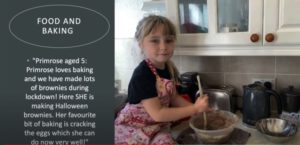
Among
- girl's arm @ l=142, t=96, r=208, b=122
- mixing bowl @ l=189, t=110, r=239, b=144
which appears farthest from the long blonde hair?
mixing bowl @ l=189, t=110, r=239, b=144

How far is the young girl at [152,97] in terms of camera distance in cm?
109

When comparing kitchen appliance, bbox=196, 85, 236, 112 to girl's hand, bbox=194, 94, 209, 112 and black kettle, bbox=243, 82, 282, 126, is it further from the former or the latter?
girl's hand, bbox=194, 94, 209, 112

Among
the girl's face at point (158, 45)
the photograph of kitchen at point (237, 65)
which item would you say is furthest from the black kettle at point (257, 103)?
the girl's face at point (158, 45)

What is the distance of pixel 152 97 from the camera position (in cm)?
108

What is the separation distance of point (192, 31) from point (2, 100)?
91 centimetres

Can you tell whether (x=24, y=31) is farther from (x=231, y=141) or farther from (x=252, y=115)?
(x=252, y=115)

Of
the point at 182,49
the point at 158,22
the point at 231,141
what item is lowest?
the point at 231,141

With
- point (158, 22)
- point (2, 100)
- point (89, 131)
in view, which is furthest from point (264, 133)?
point (2, 100)

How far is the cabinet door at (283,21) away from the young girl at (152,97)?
1.15ft

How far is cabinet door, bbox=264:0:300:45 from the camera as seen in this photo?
1057mm

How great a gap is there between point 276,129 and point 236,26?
17.2 inches

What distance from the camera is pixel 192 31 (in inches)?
49.3

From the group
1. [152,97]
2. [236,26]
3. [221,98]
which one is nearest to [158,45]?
[152,97]

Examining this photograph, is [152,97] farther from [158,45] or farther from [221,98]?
[221,98]
